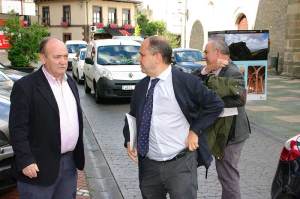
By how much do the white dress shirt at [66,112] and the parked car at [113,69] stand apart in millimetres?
8896

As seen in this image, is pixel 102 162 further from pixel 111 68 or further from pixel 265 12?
pixel 265 12

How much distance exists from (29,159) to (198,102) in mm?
1275

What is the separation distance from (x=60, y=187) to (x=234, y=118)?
171cm

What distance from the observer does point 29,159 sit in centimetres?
314

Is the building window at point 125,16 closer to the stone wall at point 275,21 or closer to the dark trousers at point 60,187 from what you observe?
the stone wall at point 275,21

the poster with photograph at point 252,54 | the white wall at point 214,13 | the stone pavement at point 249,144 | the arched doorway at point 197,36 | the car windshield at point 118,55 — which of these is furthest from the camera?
the arched doorway at point 197,36

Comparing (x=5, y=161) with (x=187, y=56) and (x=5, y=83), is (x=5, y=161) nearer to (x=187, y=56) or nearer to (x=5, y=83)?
(x=5, y=83)

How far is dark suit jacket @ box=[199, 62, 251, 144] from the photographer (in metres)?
3.99

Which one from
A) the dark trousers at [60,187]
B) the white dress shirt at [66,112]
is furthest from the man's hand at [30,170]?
the white dress shirt at [66,112]

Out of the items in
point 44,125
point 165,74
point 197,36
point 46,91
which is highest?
A: point 197,36

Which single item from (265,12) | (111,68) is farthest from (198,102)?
(265,12)

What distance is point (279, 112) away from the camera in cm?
1143

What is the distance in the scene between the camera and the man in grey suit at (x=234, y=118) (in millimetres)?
4039

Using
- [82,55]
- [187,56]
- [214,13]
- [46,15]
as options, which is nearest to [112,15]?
[46,15]
